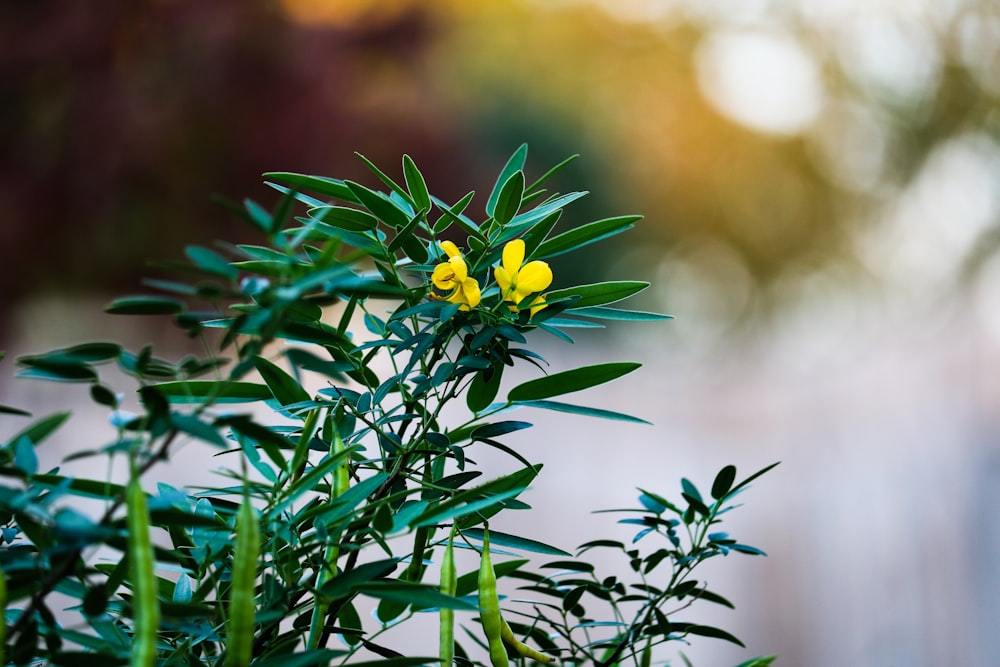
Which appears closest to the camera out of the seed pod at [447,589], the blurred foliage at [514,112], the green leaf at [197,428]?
the green leaf at [197,428]

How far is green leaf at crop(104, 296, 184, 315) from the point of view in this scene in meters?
0.29

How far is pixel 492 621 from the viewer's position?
39 cm

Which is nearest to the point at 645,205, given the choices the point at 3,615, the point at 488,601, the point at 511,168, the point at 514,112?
the point at 514,112

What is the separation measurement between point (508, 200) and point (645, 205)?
718 centimetres

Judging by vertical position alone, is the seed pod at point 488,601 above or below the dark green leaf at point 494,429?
below

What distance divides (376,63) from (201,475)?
218 centimetres

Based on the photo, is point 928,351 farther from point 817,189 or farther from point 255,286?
point 817,189

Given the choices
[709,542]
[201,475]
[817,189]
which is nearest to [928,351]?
[201,475]

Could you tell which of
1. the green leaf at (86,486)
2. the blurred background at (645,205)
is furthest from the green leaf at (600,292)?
the blurred background at (645,205)

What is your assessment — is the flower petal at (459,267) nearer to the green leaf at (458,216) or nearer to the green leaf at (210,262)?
the green leaf at (458,216)

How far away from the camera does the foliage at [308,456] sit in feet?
0.95

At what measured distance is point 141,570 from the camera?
0.91 feet

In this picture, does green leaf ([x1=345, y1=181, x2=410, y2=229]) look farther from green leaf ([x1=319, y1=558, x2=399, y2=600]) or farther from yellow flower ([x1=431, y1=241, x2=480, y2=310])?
green leaf ([x1=319, y1=558, x2=399, y2=600])

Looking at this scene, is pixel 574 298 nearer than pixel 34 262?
Yes
